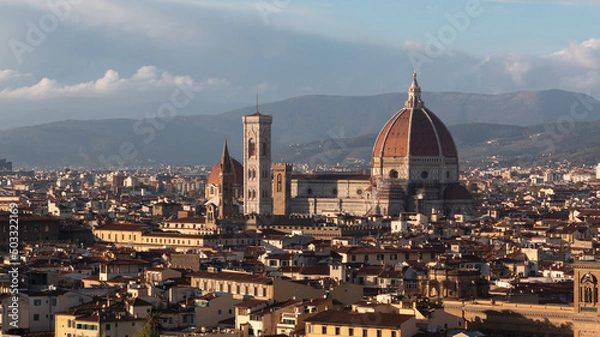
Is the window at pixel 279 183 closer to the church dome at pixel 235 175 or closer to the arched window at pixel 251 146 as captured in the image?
the arched window at pixel 251 146

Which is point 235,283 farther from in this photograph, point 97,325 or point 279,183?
point 279,183

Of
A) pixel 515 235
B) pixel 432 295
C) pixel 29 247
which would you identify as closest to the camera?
pixel 432 295

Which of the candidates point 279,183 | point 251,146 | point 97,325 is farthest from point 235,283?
point 251,146

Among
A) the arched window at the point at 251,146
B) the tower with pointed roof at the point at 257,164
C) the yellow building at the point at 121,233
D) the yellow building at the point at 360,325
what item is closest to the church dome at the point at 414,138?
the tower with pointed roof at the point at 257,164

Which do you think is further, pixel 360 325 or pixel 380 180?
pixel 380 180

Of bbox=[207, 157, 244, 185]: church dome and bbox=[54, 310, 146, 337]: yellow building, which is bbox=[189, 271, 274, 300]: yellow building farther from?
bbox=[207, 157, 244, 185]: church dome

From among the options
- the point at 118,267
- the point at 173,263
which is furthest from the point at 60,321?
the point at 173,263

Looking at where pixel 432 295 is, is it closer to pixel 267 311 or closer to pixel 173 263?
pixel 267 311
